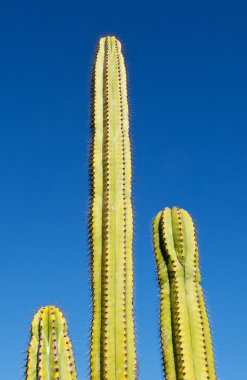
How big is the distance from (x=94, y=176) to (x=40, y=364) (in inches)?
87.8

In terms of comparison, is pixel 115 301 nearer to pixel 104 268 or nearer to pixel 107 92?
pixel 104 268

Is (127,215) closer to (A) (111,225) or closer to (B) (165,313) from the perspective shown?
(A) (111,225)

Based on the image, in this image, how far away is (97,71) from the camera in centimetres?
738

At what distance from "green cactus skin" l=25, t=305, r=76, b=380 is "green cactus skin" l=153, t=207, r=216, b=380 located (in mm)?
989

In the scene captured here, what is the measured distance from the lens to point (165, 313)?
5.89m

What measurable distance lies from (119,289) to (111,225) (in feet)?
2.15

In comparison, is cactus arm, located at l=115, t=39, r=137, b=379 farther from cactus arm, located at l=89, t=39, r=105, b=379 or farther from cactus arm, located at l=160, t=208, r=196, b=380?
cactus arm, located at l=160, t=208, r=196, b=380

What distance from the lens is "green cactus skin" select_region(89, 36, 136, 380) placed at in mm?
5621

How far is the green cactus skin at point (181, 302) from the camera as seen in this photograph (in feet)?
18.2

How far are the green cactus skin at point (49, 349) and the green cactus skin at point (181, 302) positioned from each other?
38.9 inches

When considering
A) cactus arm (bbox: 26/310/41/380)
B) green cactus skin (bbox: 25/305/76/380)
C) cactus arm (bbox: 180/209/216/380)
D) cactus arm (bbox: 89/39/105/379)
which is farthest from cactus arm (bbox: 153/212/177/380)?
cactus arm (bbox: 26/310/41/380)

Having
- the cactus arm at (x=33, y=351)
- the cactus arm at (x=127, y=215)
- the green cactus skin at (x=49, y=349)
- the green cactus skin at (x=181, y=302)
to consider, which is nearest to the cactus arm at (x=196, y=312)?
the green cactus skin at (x=181, y=302)

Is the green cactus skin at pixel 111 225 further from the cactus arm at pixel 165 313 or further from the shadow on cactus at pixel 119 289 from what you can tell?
the cactus arm at pixel 165 313

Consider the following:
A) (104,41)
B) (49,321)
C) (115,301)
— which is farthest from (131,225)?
(104,41)
